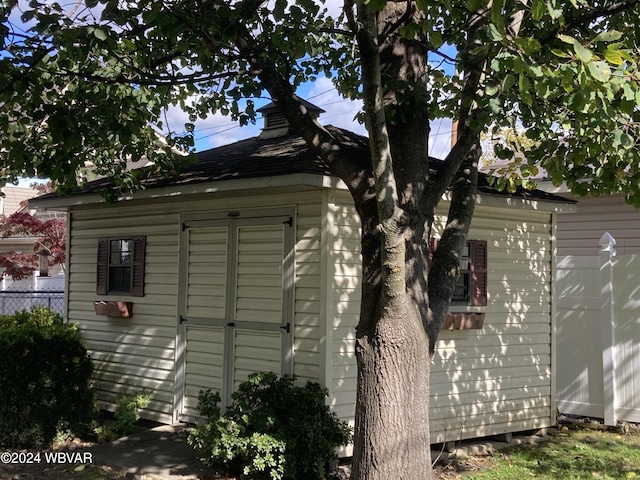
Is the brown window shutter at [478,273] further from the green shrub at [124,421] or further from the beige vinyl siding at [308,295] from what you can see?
the green shrub at [124,421]

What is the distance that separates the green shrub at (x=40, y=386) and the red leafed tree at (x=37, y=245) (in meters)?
9.85

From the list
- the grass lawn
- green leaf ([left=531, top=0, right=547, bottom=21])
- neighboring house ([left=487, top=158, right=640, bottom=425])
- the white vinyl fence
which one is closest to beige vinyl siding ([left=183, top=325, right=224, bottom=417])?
the grass lawn

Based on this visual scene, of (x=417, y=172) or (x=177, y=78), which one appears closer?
(x=417, y=172)

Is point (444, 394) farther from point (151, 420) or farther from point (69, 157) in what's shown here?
point (69, 157)

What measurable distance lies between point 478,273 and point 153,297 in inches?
158

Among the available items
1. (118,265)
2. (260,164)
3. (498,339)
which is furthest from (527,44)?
(118,265)

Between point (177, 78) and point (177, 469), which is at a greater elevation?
point (177, 78)

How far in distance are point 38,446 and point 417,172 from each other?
17.1 feet

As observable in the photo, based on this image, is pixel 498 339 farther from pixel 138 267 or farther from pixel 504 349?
pixel 138 267

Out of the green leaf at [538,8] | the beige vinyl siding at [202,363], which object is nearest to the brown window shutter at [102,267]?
the beige vinyl siding at [202,363]

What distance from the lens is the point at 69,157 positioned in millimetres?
5289

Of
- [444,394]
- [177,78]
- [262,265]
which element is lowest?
[444,394]

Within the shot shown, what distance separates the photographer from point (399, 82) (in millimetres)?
4609

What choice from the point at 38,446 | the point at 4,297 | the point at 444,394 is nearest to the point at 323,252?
the point at 444,394
